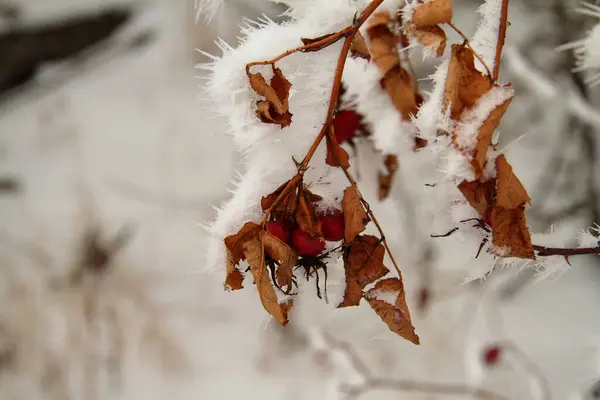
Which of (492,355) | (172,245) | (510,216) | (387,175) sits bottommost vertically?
(172,245)

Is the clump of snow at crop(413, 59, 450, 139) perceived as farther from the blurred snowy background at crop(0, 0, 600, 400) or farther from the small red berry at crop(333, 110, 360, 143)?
the blurred snowy background at crop(0, 0, 600, 400)

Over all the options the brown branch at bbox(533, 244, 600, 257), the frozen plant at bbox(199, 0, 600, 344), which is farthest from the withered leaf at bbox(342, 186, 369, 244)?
the brown branch at bbox(533, 244, 600, 257)

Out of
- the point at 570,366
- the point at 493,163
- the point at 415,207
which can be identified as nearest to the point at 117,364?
the point at 415,207

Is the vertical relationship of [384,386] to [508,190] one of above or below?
below

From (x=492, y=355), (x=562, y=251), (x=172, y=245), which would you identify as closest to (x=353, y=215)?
(x=562, y=251)

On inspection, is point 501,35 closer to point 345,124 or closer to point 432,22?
point 432,22

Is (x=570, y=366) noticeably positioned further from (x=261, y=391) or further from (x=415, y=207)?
(x=261, y=391)
